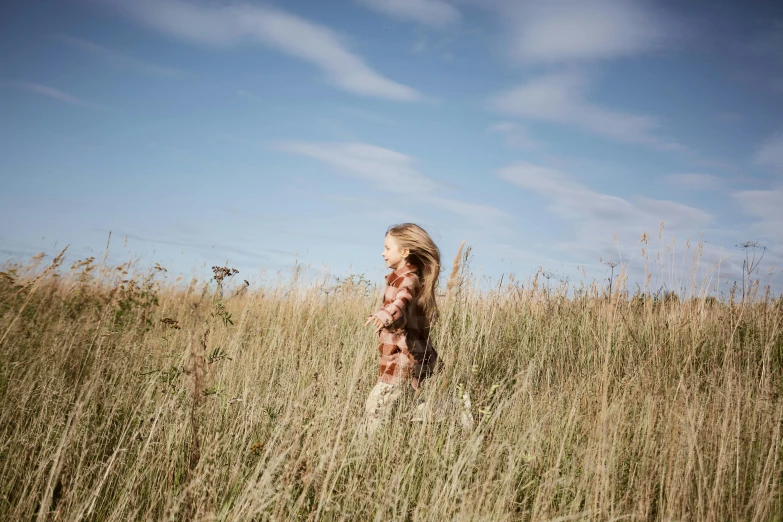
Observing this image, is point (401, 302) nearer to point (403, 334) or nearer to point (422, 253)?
point (403, 334)

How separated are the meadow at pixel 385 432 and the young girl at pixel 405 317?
171 millimetres

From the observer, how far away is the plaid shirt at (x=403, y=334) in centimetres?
321

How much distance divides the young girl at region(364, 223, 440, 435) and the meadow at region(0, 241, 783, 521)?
0.56ft

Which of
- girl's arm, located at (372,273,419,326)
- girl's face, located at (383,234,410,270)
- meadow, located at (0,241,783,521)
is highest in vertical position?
girl's face, located at (383,234,410,270)

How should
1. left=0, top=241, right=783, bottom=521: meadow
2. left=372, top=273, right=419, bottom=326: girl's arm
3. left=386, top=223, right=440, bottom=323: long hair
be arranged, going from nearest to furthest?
left=0, top=241, right=783, bottom=521: meadow → left=372, top=273, right=419, bottom=326: girl's arm → left=386, top=223, right=440, bottom=323: long hair

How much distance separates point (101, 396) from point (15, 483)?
80cm

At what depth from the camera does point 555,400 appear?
11.0 ft

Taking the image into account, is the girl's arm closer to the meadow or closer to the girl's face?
the girl's face

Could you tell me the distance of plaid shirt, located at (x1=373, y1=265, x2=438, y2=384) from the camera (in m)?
3.21

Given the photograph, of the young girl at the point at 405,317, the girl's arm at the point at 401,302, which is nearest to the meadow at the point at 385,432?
the young girl at the point at 405,317

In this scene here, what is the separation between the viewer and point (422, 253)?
3.70 metres

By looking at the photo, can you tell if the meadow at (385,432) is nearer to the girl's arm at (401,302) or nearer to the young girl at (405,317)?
the young girl at (405,317)

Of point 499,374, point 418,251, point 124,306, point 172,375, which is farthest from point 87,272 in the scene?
point 499,374

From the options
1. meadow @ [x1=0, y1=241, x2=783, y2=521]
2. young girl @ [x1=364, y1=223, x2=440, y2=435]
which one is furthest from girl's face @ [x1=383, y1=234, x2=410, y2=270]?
meadow @ [x1=0, y1=241, x2=783, y2=521]
